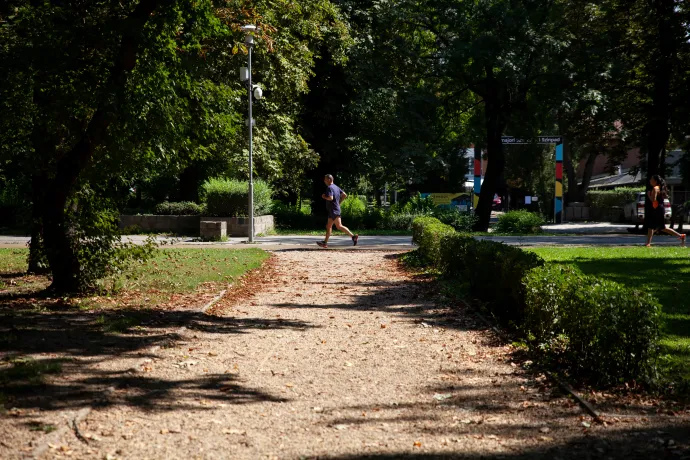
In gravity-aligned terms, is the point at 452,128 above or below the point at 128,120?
above

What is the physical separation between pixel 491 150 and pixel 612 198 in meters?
18.3

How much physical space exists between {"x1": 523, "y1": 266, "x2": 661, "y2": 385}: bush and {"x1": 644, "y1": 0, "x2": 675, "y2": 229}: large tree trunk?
2201cm

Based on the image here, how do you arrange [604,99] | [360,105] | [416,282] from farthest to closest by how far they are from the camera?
[360,105] < [604,99] < [416,282]

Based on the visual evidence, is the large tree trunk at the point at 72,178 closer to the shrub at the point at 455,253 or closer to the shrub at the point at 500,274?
the shrub at the point at 500,274

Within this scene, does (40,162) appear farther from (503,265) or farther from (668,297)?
(668,297)

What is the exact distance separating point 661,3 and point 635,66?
268 cm

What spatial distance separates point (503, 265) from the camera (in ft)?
30.5

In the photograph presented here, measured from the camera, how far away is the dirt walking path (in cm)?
471

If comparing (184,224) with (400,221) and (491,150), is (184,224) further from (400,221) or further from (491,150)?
(491,150)

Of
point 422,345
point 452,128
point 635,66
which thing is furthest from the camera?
point 452,128

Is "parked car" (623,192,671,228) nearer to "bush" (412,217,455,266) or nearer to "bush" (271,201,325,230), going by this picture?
"bush" (271,201,325,230)

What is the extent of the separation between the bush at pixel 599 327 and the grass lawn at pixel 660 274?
1.51ft

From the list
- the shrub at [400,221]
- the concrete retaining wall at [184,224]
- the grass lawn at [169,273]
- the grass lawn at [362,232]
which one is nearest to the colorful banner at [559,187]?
the shrub at [400,221]

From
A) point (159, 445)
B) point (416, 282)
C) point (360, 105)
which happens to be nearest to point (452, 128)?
point (360, 105)
